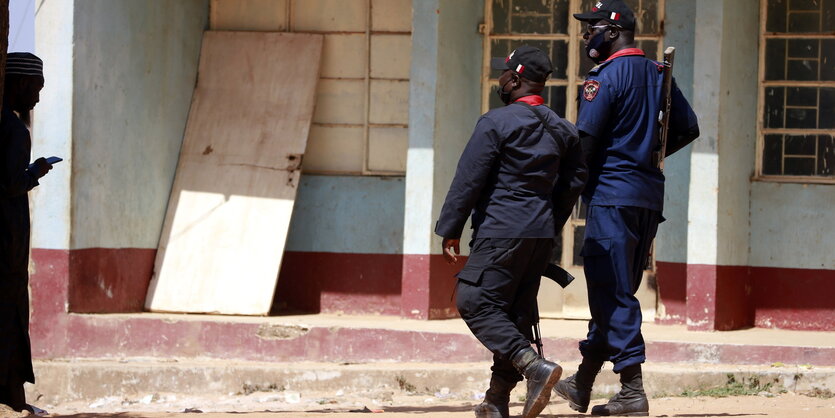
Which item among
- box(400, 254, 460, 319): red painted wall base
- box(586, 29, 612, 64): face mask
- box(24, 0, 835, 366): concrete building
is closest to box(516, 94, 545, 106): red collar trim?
box(586, 29, 612, 64): face mask

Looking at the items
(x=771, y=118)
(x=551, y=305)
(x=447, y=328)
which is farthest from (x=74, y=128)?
(x=771, y=118)

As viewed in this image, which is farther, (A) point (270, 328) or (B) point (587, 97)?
(A) point (270, 328)

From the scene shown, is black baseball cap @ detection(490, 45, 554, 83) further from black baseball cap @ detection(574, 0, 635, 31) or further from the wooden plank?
the wooden plank

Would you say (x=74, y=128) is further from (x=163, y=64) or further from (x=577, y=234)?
(x=577, y=234)

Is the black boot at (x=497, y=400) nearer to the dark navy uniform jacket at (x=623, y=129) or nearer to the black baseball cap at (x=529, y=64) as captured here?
the dark navy uniform jacket at (x=623, y=129)

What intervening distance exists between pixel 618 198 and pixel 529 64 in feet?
2.53

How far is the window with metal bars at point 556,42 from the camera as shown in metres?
9.88

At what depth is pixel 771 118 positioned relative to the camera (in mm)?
9516

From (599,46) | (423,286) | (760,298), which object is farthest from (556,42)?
(599,46)

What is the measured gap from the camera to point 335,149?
34.7 feet

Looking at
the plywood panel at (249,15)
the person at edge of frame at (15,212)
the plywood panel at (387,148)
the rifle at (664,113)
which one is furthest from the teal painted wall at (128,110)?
the rifle at (664,113)

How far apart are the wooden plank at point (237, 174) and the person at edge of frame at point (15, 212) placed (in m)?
3.58

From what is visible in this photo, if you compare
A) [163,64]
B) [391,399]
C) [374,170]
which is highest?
[163,64]

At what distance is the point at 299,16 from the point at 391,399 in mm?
3848
